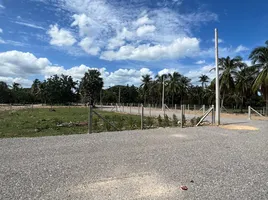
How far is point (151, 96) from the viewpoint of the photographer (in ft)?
251

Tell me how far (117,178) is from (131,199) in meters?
0.94

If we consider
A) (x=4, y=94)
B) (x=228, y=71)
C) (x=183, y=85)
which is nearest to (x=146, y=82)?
(x=183, y=85)

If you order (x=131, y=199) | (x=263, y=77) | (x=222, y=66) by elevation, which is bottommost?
(x=131, y=199)

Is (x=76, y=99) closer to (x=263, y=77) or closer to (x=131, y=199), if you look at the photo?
(x=263, y=77)

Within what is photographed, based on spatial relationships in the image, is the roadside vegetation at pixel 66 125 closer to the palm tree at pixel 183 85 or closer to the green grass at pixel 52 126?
the green grass at pixel 52 126

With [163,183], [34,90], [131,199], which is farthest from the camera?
[34,90]

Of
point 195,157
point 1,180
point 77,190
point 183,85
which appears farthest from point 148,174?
point 183,85

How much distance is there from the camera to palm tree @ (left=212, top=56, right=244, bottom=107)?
39.3 m

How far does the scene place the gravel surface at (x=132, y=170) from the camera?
3.75 meters

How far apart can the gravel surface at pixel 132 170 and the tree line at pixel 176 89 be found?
26.1 m

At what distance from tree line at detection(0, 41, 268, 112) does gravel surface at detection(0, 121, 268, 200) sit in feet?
85.6

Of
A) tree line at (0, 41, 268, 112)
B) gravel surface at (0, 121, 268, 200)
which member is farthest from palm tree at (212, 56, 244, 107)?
gravel surface at (0, 121, 268, 200)

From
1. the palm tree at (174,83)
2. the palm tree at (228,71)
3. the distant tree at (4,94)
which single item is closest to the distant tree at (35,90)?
the distant tree at (4,94)

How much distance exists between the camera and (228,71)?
39.6 meters
